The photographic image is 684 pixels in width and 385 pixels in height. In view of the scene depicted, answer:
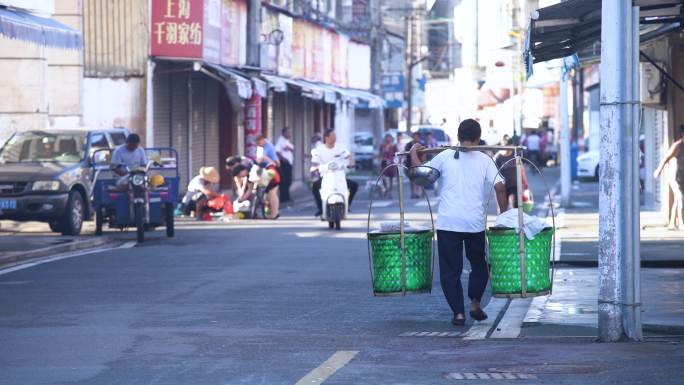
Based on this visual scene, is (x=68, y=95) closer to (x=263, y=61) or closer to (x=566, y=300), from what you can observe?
(x=263, y=61)

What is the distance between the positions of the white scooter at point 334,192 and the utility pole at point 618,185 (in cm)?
1367

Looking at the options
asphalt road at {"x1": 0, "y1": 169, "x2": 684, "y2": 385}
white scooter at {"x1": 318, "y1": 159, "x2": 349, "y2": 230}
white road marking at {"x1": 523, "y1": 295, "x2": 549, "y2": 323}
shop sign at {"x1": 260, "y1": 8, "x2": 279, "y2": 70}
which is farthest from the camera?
shop sign at {"x1": 260, "y1": 8, "x2": 279, "y2": 70}

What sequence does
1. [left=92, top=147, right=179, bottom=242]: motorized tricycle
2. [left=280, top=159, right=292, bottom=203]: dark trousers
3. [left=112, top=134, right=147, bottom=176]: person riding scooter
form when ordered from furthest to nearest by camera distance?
[left=280, top=159, right=292, bottom=203]: dark trousers < [left=112, top=134, right=147, bottom=176]: person riding scooter < [left=92, top=147, right=179, bottom=242]: motorized tricycle

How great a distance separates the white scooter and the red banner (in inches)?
364

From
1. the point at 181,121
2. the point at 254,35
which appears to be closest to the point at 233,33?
the point at 254,35

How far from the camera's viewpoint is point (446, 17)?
92.6m

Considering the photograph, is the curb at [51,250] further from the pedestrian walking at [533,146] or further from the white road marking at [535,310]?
the pedestrian walking at [533,146]

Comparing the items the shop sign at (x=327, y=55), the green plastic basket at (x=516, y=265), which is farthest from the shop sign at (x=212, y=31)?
the green plastic basket at (x=516, y=265)

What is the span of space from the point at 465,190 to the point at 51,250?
9.32 m

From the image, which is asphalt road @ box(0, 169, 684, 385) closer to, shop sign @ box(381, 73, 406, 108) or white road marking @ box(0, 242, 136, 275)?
white road marking @ box(0, 242, 136, 275)

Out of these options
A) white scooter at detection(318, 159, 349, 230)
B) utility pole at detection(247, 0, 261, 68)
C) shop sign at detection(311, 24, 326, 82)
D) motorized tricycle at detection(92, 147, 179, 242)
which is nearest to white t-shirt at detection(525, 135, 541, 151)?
shop sign at detection(311, 24, 326, 82)

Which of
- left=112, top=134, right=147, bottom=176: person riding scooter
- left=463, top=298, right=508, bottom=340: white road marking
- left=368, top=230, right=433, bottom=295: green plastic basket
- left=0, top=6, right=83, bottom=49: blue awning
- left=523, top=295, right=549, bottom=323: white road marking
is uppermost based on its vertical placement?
left=0, top=6, right=83, bottom=49: blue awning

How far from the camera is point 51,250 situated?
19562 millimetres

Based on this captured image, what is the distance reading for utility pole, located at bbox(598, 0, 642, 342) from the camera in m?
10.3
